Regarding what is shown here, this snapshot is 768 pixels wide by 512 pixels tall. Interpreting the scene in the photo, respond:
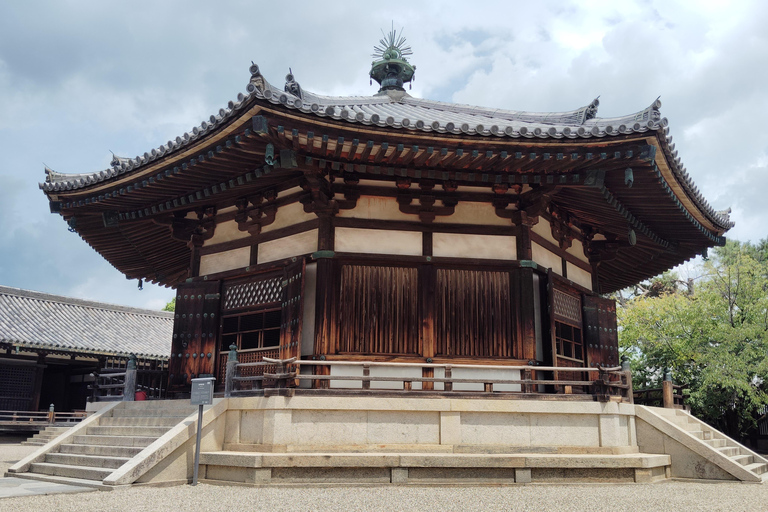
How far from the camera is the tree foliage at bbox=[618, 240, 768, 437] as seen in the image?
18.7 meters

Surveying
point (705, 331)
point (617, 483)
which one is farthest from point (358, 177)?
point (705, 331)

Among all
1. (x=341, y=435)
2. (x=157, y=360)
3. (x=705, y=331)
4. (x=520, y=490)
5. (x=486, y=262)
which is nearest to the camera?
(x=520, y=490)

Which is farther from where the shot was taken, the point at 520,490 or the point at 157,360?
the point at 157,360

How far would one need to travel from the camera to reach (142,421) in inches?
429

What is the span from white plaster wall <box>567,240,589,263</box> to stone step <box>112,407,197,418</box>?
821 cm

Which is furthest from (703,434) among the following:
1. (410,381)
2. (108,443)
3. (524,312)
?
(108,443)

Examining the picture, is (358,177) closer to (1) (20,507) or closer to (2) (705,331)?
(1) (20,507)

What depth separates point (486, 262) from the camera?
37.0ft

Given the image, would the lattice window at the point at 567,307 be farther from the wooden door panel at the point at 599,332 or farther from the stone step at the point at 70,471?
the stone step at the point at 70,471

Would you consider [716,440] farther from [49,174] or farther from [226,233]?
[49,174]

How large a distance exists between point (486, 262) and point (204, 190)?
5.17 m

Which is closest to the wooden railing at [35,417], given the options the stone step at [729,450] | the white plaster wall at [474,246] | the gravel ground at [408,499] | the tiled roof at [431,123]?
the tiled roof at [431,123]

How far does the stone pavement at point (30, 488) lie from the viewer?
809cm

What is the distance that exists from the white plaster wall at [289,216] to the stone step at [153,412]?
3.56 m
